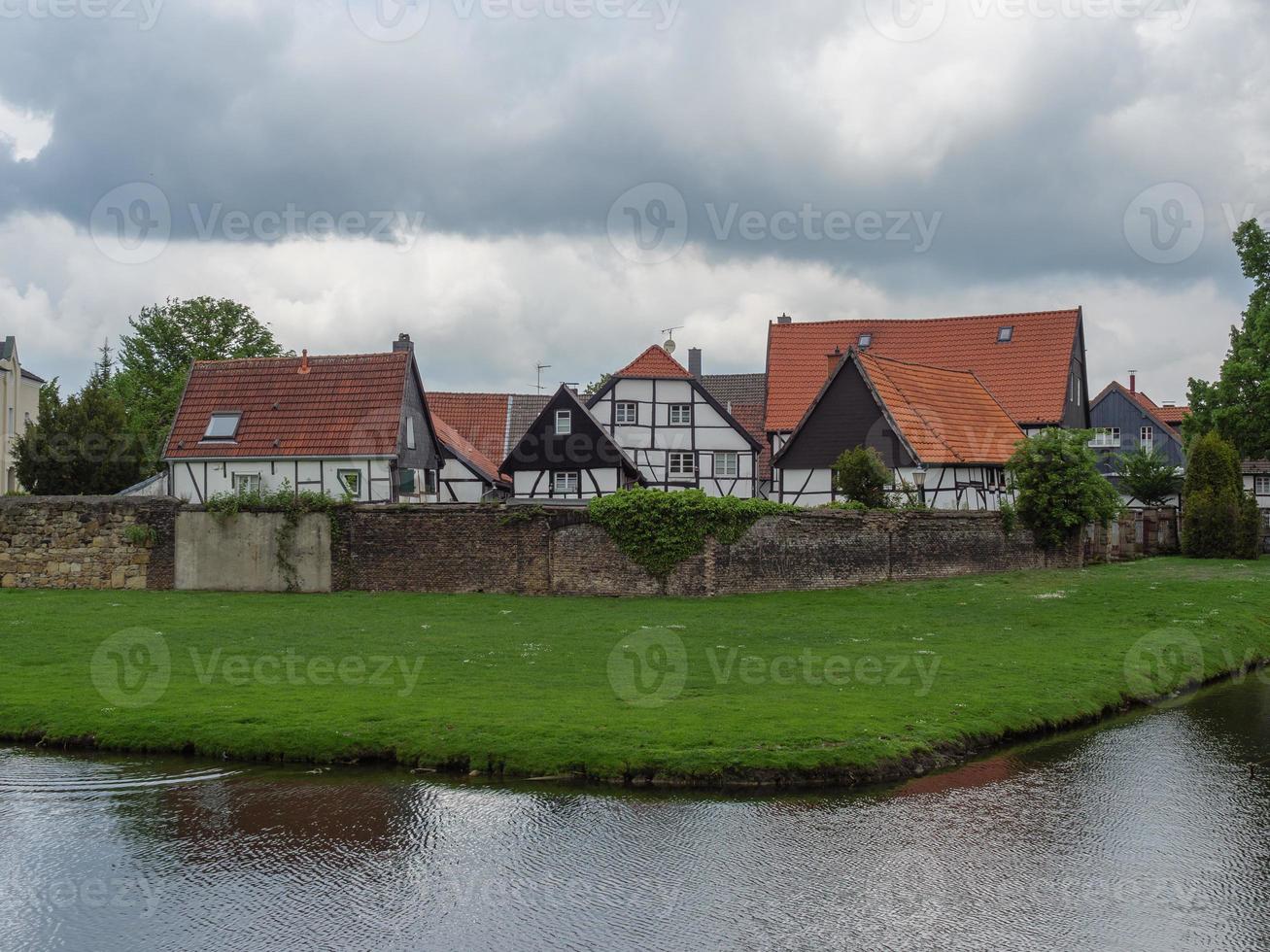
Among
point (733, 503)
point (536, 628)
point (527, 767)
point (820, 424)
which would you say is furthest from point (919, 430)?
point (527, 767)

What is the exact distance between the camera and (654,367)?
1837 inches

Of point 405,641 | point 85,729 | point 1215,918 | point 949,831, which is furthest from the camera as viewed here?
point 405,641

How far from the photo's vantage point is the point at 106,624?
23.5m

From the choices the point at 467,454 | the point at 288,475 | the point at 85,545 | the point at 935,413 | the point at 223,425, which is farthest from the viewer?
the point at 467,454

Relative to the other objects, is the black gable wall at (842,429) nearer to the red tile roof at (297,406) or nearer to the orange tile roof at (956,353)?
the orange tile roof at (956,353)

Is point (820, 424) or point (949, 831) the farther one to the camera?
point (820, 424)

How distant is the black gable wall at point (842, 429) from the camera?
129 feet

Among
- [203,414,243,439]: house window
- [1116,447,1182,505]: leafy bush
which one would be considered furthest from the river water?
[1116,447,1182,505]: leafy bush

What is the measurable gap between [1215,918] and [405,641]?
1461 cm

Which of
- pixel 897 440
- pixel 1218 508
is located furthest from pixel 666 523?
pixel 1218 508

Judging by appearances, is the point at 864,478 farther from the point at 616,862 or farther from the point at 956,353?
the point at 616,862

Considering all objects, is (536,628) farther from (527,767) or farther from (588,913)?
(588,913)

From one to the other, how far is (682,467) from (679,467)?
13cm

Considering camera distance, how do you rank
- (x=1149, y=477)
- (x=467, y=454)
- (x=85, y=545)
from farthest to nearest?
(x=1149, y=477), (x=467, y=454), (x=85, y=545)
